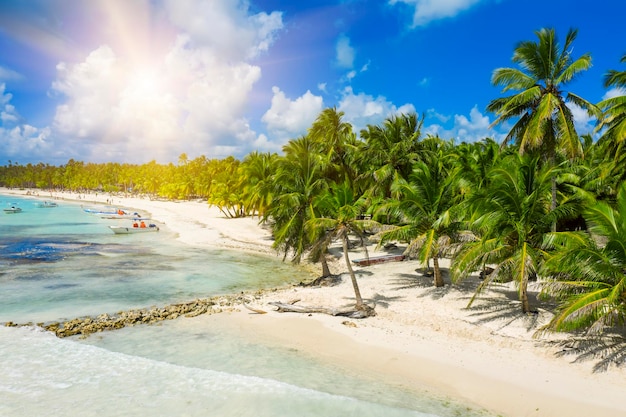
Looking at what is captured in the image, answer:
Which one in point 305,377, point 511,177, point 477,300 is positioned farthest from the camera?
point 477,300

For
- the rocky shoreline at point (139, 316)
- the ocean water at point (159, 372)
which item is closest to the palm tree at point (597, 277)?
the ocean water at point (159, 372)

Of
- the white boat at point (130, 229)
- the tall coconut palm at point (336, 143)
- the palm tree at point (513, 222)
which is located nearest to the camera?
the palm tree at point (513, 222)

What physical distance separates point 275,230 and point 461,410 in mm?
14805

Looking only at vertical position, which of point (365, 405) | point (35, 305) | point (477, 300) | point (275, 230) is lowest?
point (35, 305)

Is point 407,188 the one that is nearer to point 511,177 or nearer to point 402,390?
point 511,177

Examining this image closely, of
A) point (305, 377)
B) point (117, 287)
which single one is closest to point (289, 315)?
point (305, 377)

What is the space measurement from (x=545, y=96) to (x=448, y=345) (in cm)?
1293

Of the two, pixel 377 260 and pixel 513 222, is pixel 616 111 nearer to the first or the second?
pixel 513 222

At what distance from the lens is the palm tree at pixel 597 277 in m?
10.6

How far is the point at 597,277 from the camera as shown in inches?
442

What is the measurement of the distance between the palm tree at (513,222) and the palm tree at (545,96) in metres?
3.41

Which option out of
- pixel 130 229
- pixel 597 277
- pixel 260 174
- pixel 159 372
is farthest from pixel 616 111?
pixel 130 229

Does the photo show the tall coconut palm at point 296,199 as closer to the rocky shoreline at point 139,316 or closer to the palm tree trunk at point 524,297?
the rocky shoreline at point 139,316

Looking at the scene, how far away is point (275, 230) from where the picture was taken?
2284 centimetres
